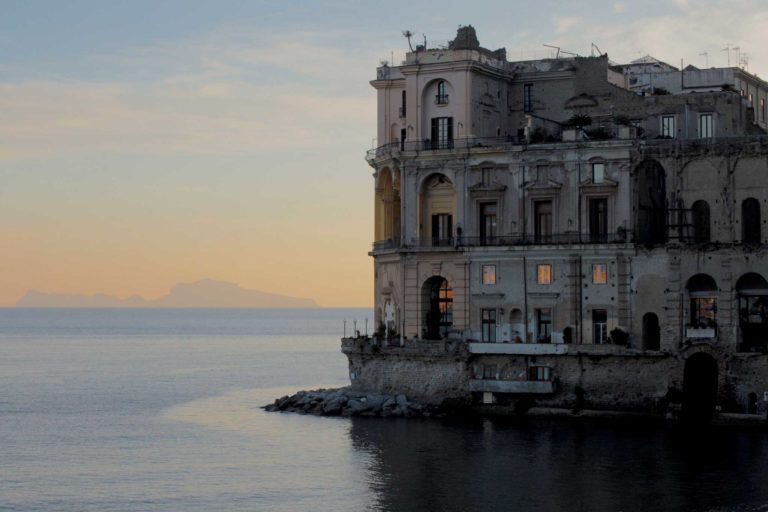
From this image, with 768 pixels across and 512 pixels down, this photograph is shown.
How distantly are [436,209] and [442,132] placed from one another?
4.39 m

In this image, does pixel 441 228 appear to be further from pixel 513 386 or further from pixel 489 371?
pixel 513 386

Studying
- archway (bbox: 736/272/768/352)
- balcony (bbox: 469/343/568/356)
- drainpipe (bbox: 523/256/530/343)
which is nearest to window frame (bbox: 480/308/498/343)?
drainpipe (bbox: 523/256/530/343)

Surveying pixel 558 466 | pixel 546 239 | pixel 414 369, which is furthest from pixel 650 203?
pixel 558 466

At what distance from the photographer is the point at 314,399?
83.7 meters

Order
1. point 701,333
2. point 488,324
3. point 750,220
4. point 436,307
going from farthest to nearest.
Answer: point 436,307
point 488,324
point 750,220
point 701,333

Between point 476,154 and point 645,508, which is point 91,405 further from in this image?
point 645,508

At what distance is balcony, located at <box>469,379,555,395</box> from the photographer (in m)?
77.8

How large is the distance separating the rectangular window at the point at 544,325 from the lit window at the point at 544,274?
154cm

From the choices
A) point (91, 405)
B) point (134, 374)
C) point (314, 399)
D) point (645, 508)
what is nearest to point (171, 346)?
point (134, 374)

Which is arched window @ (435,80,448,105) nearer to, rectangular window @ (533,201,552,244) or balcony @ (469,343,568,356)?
rectangular window @ (533,201,552,244)

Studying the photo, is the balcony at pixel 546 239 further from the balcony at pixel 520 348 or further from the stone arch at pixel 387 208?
the balcony at pixel 520 348

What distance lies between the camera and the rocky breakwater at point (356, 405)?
7931 centimetres

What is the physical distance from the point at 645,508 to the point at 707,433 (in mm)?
17236

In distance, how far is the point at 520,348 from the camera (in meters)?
78.8
